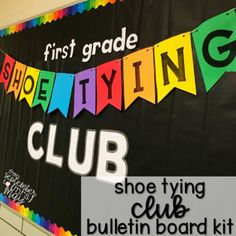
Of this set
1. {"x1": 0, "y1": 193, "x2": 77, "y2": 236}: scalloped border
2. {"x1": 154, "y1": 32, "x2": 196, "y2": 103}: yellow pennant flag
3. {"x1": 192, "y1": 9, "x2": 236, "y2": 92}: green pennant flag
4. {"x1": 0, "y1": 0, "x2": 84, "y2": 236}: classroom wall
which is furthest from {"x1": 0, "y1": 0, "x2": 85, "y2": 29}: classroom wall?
{"x1": 0, "y1": 193, "x2": 77, "y2": 236}: scalloped border

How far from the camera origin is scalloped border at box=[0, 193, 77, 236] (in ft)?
5.15

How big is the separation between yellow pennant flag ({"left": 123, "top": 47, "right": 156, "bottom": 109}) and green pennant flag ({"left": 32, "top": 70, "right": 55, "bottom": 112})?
492 mm

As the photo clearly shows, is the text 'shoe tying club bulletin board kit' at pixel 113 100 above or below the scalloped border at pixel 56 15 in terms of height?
below

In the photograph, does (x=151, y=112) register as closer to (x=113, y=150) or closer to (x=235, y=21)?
(x=113, y=150)

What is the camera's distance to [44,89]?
5.87 feet

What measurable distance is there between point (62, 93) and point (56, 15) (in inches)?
16.6

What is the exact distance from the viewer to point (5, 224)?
2.00m

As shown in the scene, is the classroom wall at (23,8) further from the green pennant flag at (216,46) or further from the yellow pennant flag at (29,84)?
the green pennant flag at (216,46)

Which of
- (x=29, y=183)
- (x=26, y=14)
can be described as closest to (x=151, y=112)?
(x=29, y=183)

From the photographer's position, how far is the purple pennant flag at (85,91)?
153 centimetres

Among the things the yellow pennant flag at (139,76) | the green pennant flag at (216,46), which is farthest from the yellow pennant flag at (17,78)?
the green pennant flag at (216,46)

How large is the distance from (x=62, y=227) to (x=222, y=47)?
3.24ft

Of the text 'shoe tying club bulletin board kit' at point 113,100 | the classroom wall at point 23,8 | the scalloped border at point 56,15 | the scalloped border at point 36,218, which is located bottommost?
the scalloped border at point 36,218

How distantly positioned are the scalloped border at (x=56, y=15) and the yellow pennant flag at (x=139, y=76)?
0.99 ft
